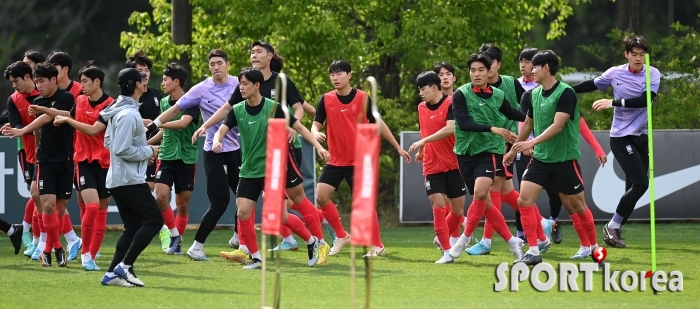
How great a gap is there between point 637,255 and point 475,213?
1841mm

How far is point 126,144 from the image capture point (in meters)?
10.5

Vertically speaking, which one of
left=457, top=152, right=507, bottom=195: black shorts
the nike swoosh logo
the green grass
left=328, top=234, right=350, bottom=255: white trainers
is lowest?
the green grass

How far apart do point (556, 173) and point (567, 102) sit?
2.40ft

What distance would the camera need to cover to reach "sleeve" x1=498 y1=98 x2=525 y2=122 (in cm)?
1230

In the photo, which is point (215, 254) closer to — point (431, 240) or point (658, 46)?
point (431, 240)

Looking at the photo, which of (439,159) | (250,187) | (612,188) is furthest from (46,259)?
(612,188)

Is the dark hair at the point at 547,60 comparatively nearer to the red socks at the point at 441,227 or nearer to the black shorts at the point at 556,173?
the black shorts at the point at 556,173

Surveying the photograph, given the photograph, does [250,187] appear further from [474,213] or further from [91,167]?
[474,213]

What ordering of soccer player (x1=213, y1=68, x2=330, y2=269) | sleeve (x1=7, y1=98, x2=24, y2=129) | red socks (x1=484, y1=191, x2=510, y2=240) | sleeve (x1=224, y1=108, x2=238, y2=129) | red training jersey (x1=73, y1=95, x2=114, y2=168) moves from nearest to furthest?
soccer player (x1=213, y1=68, x2=330, y2=269), sleeve (x1=224, y1=108, x2=238, y2=129), red training jersey (x1=73, y1=95, x2=114, y2=168), sleeve (x1=7, y1=98, x2=24, y2=129), red socks (x1=484, y1=191, x2=510, y2=240)

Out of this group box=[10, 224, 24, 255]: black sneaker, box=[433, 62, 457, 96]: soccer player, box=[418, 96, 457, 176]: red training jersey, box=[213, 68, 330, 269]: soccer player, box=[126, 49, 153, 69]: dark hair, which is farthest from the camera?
box=[126, 49, 153, 69]: dark hair

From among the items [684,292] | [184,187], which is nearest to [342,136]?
[184,187]

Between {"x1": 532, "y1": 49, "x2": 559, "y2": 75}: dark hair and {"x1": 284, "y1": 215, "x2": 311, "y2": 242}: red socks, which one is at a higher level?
Result: {"x1": 532, "y1": 49, "x2": 559, "y2": 75}: dark hair

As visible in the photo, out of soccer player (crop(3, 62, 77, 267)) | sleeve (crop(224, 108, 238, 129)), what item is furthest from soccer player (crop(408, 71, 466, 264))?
soccer player (crop(3, 62, 77, 267))

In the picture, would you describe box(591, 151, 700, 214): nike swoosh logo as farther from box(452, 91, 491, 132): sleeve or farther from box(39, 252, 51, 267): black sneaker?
box(39, 252, 51, 267): black sneaker
